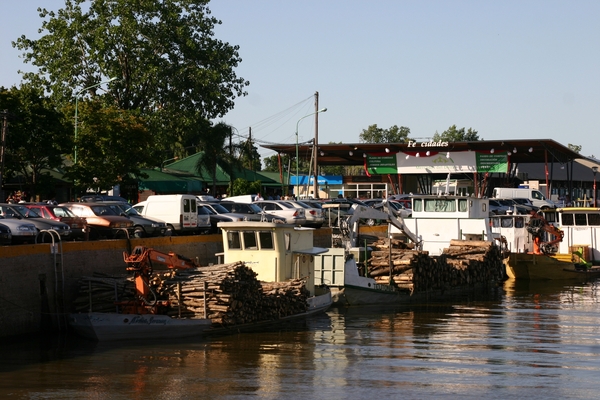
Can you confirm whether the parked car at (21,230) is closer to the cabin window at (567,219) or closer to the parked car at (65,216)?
the parked car at (65,216)

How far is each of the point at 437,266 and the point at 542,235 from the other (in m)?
10.8

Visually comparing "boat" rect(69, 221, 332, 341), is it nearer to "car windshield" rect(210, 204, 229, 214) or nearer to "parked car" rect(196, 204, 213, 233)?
"parked car" rect(196, 204, 213, 233)

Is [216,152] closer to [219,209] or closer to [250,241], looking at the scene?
[219,209]

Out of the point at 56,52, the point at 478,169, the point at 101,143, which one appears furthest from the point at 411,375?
the point at 478,169

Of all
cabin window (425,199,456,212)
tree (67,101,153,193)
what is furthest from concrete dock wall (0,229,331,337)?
tree (67,101,153,193)

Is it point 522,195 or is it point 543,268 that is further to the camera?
point 522,195

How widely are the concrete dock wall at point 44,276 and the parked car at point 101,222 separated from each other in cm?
629

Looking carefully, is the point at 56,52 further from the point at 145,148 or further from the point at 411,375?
the point at 411,375

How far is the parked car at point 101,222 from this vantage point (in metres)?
31.5

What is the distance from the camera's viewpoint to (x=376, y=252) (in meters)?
30.8

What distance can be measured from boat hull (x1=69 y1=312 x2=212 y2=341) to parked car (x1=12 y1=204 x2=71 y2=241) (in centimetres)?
676

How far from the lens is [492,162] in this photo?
65.9m

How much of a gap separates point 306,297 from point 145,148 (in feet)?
87.6

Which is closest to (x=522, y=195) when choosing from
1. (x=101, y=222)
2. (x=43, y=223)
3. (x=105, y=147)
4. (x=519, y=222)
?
(x=519, y=222)
